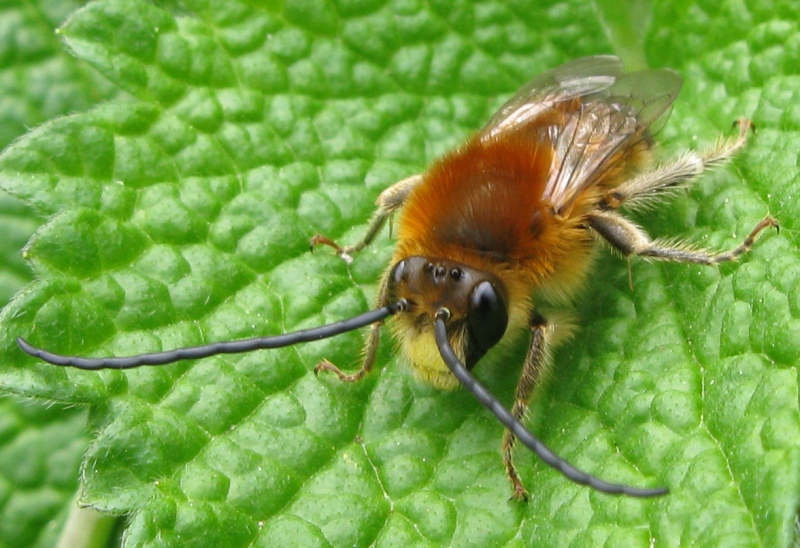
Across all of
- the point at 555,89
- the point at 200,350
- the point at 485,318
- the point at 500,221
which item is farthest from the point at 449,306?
the point at 555,89

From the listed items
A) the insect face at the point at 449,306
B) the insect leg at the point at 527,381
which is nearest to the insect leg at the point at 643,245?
the insect leg at the point at 527,381

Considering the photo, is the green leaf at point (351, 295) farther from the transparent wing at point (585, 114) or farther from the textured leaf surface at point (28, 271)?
the textured leaf surface at point (28, 271)

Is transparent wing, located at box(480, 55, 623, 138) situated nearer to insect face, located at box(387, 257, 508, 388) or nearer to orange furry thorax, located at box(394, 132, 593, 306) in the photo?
orange furry thorax, located at box(394, 132, 593, 306)

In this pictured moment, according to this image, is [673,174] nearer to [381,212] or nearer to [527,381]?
[527,381]

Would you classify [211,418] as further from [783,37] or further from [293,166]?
[783,37]

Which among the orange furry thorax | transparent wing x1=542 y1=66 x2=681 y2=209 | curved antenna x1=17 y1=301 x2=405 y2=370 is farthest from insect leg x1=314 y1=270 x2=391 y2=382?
transparent wing x1=542 y1=66 x2=681 y2=209

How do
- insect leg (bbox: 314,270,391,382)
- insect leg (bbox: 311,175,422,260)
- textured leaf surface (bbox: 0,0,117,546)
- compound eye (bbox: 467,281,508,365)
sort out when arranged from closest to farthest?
compound eye (bbox: 467,281,508,365) → insect leg (bbox: 314,270,391,382) → insect leg (bbox: 311,175,422,260) → textured leaf surface (bbox: 0,0,117,546)

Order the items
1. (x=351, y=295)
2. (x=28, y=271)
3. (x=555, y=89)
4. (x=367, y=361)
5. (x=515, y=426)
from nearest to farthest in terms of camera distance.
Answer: (x=515, y=426) < (x=367, y=361) < (x=351, y=295) < (x=555, y=89) < (x=28, y=271)
